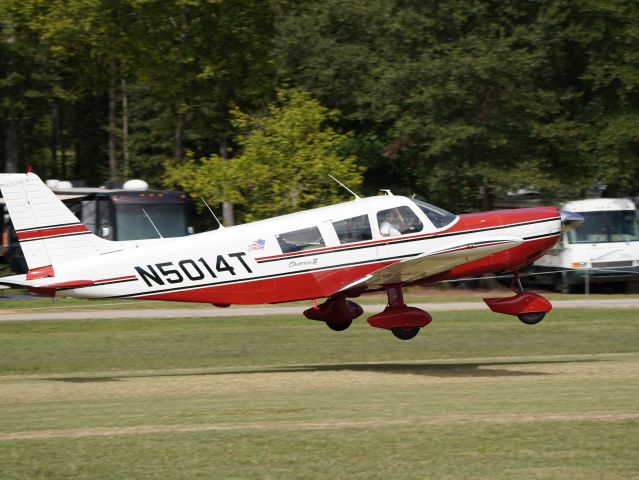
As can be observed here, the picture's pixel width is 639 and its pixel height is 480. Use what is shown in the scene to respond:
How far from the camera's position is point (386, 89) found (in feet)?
113

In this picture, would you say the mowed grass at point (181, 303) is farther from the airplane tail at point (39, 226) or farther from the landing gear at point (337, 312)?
the airplane tail at point (39, 226)

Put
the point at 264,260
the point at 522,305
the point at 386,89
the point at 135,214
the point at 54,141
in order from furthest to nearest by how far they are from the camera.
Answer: the point at 54,141 → the point at 386,89 → the point at 135,214 → the point at 522,305 → the point at 264,260

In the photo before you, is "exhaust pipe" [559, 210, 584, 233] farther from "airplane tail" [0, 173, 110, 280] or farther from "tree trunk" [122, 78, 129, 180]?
"tree trunk" [122, 78, 129, 180]

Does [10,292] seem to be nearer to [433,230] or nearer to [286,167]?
[286,167]

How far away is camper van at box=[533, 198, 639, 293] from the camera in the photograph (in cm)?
3156

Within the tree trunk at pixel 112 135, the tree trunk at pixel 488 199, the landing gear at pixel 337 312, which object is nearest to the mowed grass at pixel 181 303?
the tree trunk at pixel 488 199

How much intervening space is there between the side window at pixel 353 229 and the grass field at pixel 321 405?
2.00m

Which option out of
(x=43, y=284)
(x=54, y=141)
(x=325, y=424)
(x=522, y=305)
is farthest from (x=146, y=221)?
(x=54, y=141)

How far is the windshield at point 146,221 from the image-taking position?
31328 mm

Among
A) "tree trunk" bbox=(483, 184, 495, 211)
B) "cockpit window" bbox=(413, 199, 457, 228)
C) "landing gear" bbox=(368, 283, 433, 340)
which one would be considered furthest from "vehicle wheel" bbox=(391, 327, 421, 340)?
"tree trunk" bbox=(483, 184, 495, 211)

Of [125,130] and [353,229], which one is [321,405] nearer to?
[353,229]

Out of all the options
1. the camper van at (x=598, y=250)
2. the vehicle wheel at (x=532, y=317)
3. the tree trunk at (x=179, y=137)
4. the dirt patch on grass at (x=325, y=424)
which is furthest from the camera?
the tree trunk at (x=179, y=137)

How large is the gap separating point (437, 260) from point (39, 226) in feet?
18.0

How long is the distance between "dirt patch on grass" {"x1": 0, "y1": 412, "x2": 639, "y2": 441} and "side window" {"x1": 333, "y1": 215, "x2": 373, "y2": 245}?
461 cm
